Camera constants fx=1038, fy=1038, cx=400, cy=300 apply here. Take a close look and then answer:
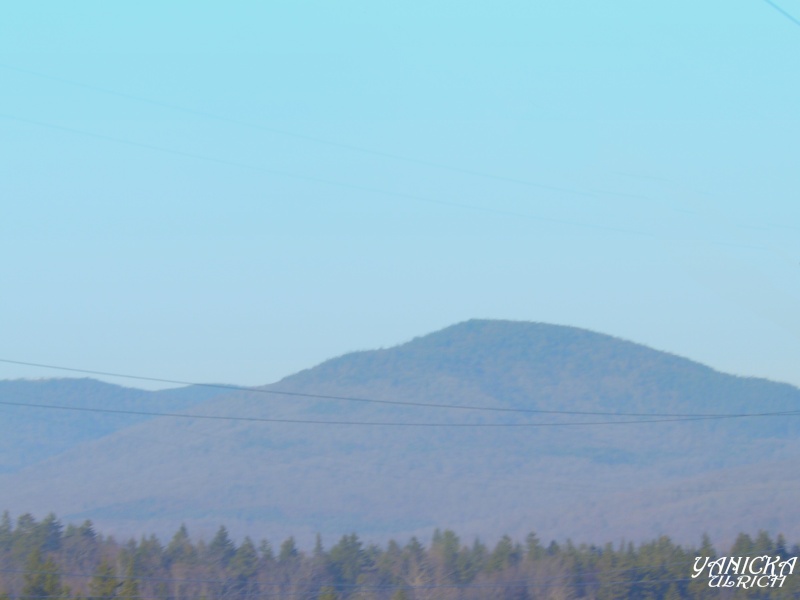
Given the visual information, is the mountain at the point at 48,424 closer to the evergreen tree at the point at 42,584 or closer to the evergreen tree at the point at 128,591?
the evergreen tree at the point at 42,584

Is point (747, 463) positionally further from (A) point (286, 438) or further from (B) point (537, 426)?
(A) point (286, 438)

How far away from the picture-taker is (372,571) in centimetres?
4625

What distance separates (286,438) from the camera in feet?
536

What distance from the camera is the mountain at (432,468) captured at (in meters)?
108

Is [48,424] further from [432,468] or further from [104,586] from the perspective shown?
[104,586]

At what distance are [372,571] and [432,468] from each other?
100843mm

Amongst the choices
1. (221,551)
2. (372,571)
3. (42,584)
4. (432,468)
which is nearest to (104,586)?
(42,584)

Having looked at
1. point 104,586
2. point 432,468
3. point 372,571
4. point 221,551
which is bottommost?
A: point 432,468

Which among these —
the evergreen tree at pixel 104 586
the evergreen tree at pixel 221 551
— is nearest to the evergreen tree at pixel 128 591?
the evergreen tree at pixel 104 586

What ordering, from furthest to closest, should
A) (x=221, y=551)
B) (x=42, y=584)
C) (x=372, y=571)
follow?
(x=221, y=551)
(x=372, y=571)
(x=42, y=584)

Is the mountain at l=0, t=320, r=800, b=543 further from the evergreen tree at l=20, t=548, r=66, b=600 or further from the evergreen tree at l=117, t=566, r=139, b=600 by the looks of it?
the evergreen tree at l=20, t=548, r=66, b=600

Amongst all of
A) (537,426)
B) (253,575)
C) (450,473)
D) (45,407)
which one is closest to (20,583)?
(253,575)

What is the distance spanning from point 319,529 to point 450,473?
34.0 meters

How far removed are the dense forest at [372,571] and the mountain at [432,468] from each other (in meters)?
37.3
